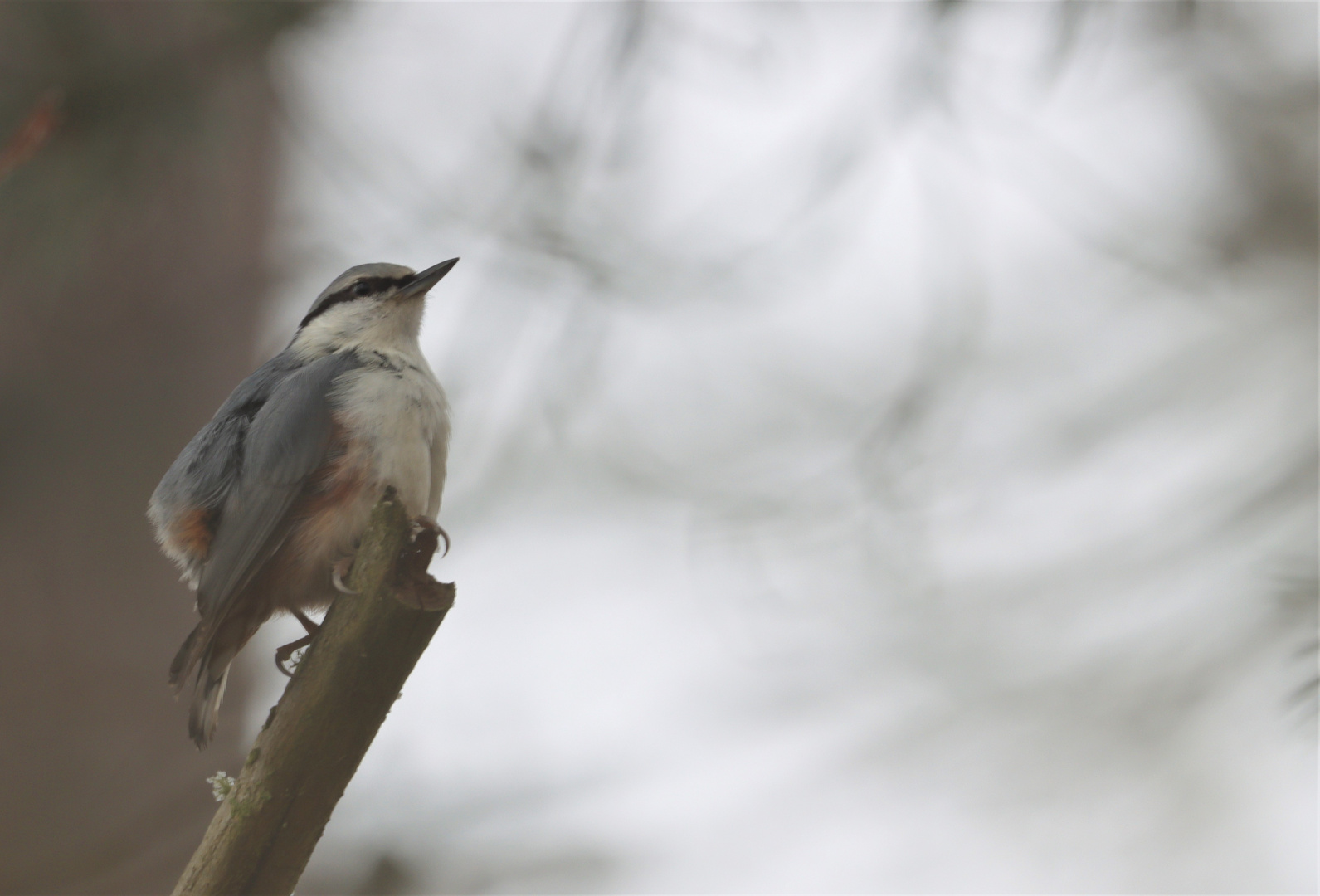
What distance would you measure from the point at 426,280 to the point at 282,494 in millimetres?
1033

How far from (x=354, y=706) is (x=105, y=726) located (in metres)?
2.11

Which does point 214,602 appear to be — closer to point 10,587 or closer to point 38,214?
point 38,214

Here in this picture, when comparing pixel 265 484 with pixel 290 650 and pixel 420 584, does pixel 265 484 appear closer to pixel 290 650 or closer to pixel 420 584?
pixel 290 650

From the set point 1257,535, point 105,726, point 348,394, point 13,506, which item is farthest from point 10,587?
point 1257,535

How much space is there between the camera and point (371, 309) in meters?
3.10

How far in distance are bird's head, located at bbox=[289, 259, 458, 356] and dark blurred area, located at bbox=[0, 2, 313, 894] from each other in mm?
514

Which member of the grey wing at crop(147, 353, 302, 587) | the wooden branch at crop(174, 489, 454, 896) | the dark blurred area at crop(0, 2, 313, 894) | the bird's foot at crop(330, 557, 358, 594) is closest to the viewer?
the wooden branch at crop(174, 489, 454, 896)

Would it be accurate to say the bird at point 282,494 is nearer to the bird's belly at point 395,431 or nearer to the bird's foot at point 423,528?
the bird's belly at point 395,431

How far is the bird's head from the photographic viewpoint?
300cm

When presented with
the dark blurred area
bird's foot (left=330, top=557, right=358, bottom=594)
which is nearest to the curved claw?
bird's foot (left=330, top=557, right=358, bottom=594)

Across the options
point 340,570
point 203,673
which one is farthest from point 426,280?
point 203,673

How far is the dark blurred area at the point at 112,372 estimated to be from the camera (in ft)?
8.14

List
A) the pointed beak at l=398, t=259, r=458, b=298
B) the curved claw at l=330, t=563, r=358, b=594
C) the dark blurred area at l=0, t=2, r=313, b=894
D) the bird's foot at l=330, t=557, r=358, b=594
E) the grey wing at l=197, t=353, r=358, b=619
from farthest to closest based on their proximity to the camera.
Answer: the pointed beak at l=398, t=259, r=458, b=298
the dark blurred area at l=0, t=2, r=313, b=894
the grey wing at l=197, t=353, r=358, b=619
the bird's foot at l=330, t=557, r=358, b=594
the curved claw at l=330, t=563, r=358, b=594

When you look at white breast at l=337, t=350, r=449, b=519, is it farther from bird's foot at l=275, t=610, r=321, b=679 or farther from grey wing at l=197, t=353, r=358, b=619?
bird's foot at l=275, t=610, r=321, b=679
